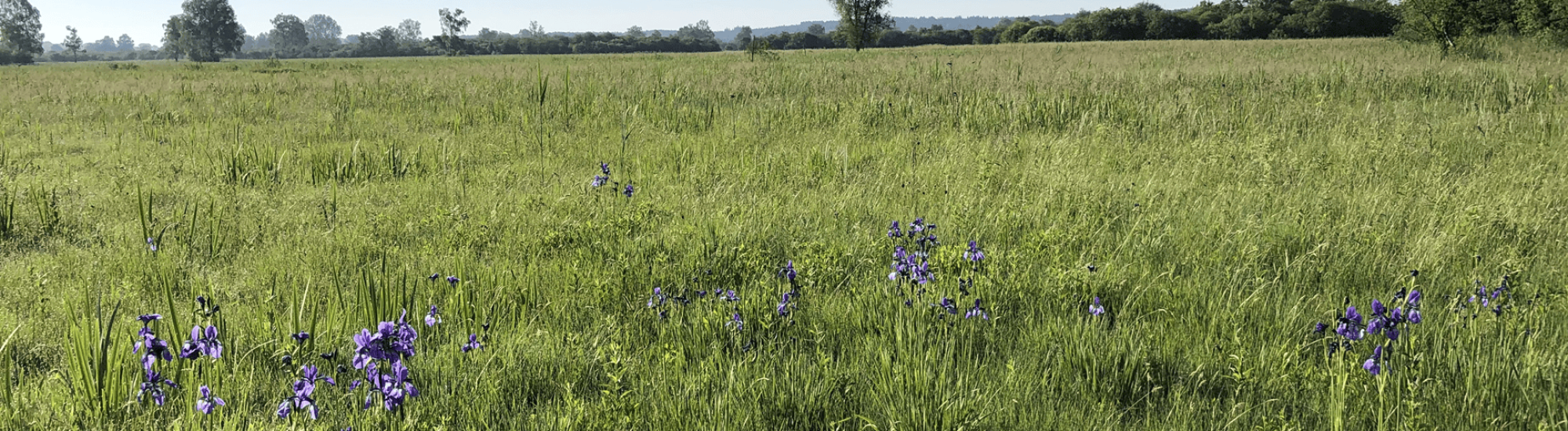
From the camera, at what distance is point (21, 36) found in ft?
425

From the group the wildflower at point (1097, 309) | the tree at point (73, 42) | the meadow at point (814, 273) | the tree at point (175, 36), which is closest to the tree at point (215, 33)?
the tree at point (175, 36)

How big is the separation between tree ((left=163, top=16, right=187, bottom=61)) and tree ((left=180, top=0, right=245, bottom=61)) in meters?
8.35

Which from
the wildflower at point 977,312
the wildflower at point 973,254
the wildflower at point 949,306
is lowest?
the wildflower at point 977,312

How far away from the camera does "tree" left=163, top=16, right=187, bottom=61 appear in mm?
142250

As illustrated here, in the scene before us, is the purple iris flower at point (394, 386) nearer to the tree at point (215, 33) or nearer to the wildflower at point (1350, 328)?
the wildflower at point (1350, 328)

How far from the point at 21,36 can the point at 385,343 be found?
183 metres

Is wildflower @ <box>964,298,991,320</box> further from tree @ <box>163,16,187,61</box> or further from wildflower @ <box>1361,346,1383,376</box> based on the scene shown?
tree @ <box>163,16,187,61</box>

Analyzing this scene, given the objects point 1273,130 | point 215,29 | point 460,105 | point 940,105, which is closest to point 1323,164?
point 1273,130

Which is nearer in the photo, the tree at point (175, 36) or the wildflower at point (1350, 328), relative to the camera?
the wildflower at point (1350, 328)

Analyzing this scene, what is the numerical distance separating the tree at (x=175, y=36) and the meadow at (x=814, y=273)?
17236 centimetres

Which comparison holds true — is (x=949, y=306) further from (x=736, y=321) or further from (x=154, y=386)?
(x=154, y=386)

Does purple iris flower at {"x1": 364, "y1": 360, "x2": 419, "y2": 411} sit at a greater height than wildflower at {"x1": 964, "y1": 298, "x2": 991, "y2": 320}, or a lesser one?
greater

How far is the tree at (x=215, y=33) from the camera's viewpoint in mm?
128625

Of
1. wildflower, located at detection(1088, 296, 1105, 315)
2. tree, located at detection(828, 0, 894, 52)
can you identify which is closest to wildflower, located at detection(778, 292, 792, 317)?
wildflower, located at detection(1088, 296, 1105, 315)
